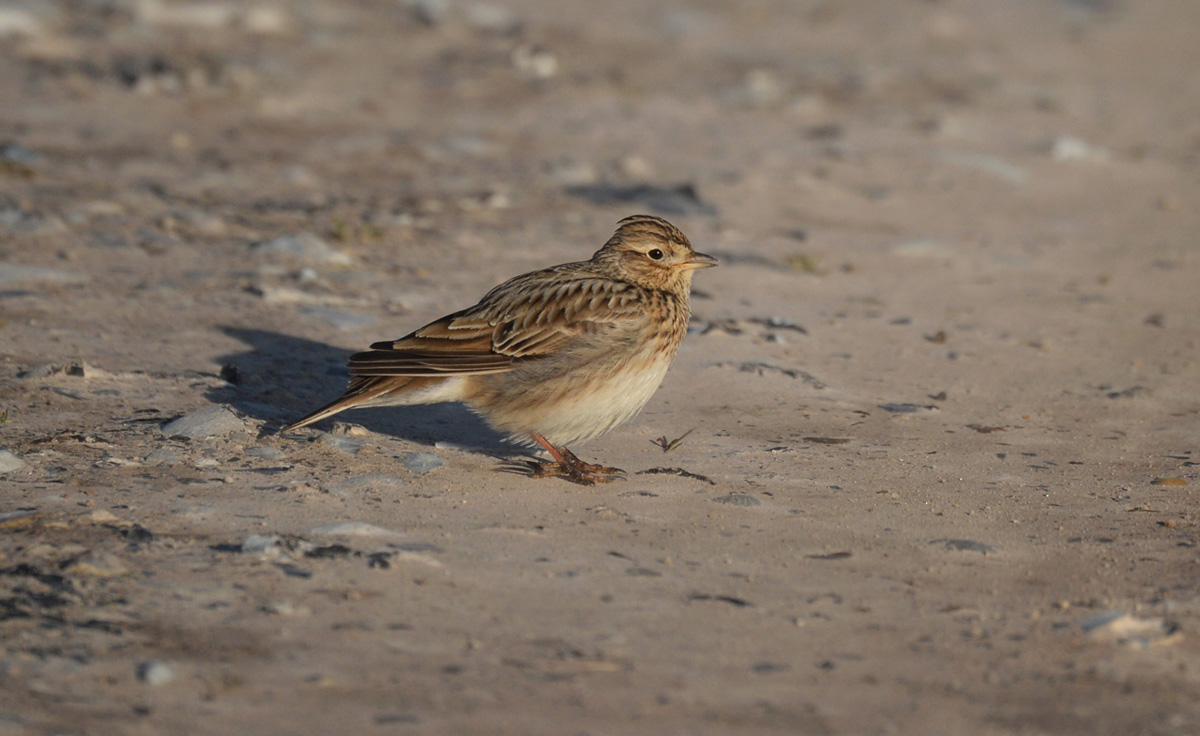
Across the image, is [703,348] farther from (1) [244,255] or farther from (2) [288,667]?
(2) [288,667]

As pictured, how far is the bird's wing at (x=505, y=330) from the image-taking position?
5.97 meters

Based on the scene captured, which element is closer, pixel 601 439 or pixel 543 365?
pixel 543 365

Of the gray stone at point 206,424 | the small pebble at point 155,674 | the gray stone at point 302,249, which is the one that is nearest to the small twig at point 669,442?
the gray stone at point 206,424

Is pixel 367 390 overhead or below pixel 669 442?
overhead

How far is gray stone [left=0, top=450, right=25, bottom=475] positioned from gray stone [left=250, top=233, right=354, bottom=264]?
138 inches

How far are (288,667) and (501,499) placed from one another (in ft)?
5.79

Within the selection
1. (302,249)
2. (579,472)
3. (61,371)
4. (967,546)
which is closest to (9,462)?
(61,371)

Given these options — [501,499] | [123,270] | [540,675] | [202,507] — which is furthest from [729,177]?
[540,675]

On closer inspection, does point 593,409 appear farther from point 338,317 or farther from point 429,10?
point 429,10

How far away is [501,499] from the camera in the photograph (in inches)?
226

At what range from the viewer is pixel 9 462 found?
5543 mm

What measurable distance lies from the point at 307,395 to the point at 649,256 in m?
1.91

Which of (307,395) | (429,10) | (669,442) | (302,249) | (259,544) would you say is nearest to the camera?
(259,544)

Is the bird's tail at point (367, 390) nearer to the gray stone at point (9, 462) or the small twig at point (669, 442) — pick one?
the gray stone at point (9, 462)
